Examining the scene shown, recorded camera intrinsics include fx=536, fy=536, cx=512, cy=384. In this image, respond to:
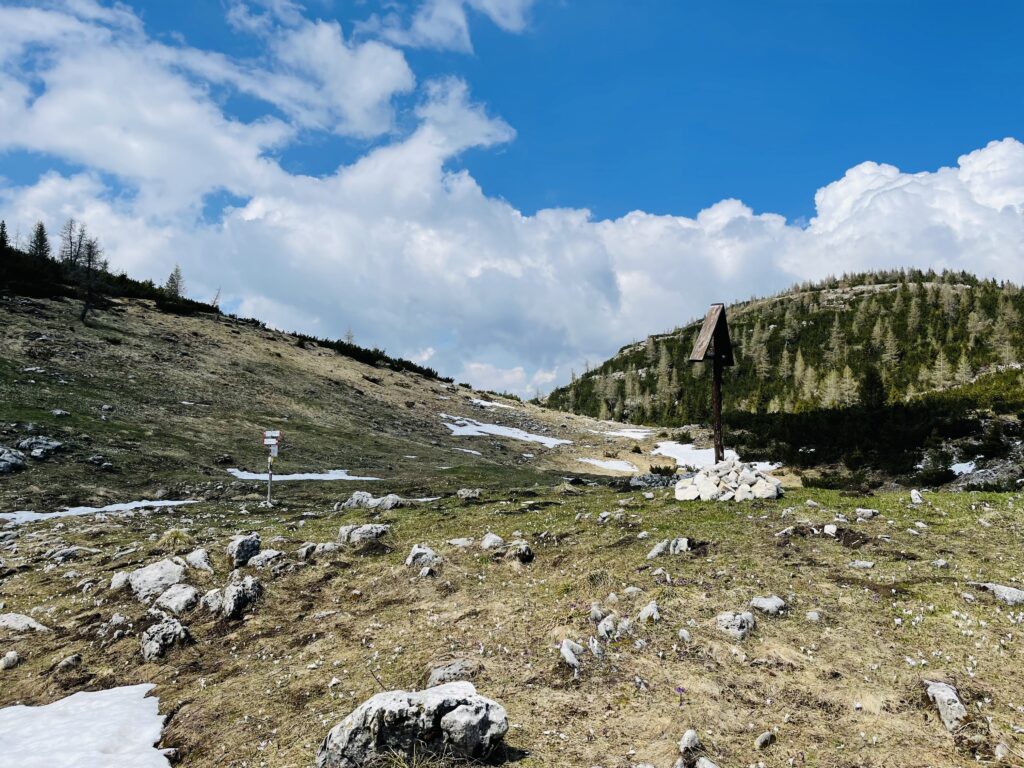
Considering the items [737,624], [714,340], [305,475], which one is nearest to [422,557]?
[737,624]

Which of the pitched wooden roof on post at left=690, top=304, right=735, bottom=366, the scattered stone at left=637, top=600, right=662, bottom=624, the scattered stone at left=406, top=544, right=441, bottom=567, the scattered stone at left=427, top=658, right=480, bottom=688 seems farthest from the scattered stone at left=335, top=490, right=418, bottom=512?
the scattered stone at left=637, top=600, right=662, bottom=624

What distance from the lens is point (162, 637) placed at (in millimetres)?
9734

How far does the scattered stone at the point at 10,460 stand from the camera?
21536 millimetres

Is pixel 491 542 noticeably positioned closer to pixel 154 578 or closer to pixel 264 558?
pixel 264 558

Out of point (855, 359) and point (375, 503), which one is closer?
point (375, 503)

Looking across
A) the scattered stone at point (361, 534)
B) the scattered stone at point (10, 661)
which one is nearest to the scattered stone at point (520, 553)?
the scattered stone at point (361, 534)

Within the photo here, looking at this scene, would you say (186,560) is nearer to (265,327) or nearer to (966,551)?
(966,551)

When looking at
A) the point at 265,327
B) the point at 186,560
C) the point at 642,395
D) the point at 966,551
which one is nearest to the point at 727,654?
the point at 966,551

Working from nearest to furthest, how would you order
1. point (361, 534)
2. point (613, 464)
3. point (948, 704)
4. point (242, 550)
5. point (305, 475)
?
point (948, 704) < point (242, 550) < point (361, 534) < point (305, 475) < point (613, 464)

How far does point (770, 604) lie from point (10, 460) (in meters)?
28.1

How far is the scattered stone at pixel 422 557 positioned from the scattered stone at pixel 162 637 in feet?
14.3

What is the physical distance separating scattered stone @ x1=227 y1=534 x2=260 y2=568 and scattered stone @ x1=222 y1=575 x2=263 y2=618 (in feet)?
6.10

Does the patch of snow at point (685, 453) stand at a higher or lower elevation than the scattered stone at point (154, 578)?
higher

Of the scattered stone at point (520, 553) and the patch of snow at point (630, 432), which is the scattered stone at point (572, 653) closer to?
the scattered stone at point (520, 553)
